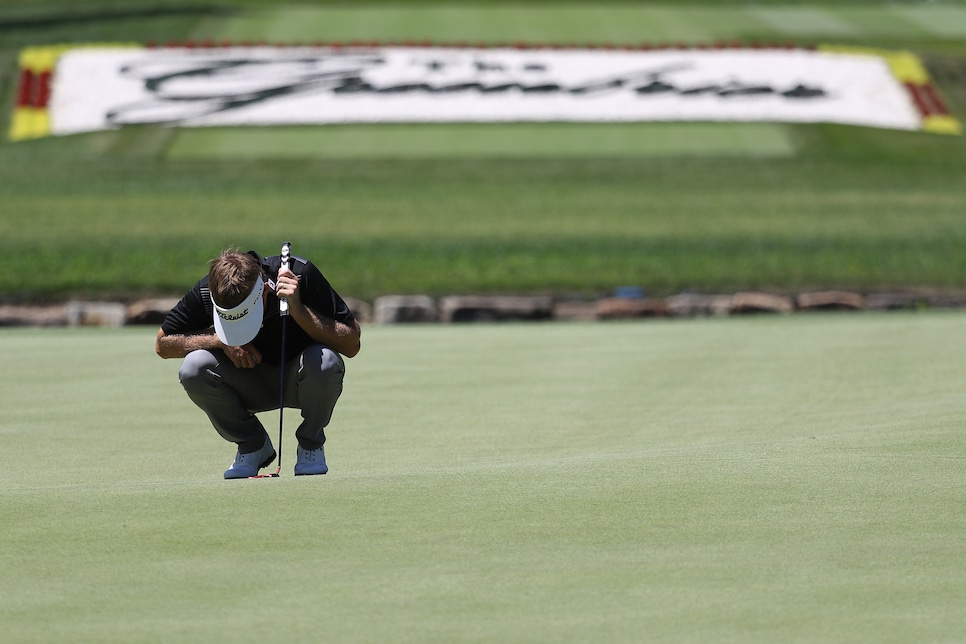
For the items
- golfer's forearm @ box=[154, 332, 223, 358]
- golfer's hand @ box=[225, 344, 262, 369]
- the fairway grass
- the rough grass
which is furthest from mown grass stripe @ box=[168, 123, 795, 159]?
golfer's hand @ box=[225, 344, 262, 369]

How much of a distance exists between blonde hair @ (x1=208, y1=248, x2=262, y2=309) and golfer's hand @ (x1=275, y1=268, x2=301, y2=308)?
0.44ft

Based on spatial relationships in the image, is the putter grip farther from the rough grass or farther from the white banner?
the white banner

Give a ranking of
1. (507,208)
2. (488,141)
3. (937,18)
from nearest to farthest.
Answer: (507,208) < (488,141) < (937,18)

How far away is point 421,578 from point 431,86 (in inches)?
1081

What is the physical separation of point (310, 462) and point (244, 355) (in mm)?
657

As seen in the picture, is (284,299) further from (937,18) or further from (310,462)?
(937,18)

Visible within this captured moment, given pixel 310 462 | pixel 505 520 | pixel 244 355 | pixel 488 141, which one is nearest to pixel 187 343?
pixel 244 355

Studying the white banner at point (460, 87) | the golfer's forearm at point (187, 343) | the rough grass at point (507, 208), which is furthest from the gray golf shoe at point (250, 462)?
the white banner at point (460, 87)

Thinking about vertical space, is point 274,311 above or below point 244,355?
above

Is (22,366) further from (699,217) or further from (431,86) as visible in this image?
(431,86)

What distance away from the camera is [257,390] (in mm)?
7660

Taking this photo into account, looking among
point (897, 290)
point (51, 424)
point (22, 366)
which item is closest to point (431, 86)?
point (897, 290)

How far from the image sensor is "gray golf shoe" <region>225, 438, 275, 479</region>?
750 cm

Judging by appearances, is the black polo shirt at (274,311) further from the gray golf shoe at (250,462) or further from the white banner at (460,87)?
the white banner at (460,87)
